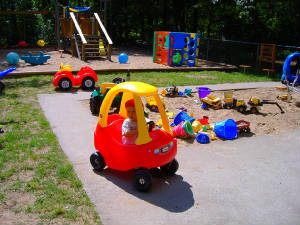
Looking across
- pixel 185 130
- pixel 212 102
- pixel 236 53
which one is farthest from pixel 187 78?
pixel 236 53

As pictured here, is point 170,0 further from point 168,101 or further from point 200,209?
point 200,209

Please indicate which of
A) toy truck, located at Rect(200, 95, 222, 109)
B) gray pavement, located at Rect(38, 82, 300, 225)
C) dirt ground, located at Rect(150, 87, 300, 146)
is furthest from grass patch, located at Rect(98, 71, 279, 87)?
gray pavement, located at Rect(38, 82, 300, 225)

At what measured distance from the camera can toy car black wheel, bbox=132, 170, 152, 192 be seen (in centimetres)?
389

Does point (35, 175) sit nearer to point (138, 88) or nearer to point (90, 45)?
point (138, 88)

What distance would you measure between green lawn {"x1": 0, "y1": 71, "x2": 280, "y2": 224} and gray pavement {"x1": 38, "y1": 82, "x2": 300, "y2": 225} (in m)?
0.19

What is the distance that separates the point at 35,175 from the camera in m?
4.23

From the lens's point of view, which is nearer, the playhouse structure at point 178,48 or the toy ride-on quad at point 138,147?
the toy ride-on quad at point 138,147

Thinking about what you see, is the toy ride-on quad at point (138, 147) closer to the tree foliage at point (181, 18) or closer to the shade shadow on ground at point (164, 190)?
the shade shadow on ground at point (164, 190)

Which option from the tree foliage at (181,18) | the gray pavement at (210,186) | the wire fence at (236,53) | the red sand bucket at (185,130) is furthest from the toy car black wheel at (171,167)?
the tree foliage at (181,18)

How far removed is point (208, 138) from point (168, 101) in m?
2.87

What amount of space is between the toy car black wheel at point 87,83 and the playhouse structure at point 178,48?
5.87 m

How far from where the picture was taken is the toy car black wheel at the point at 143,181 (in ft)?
12.8

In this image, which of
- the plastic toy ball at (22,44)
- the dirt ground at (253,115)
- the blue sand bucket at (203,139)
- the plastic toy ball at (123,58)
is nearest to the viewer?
the blue sand bucket at (203,139)

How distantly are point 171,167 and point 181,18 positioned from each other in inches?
868
